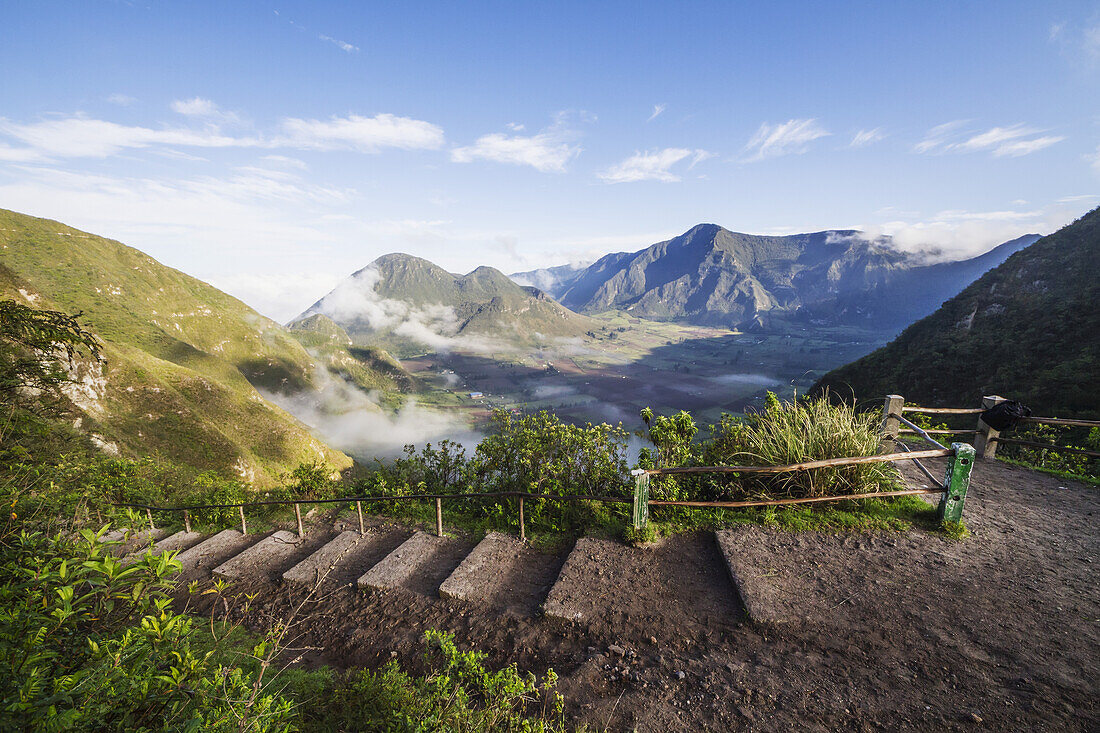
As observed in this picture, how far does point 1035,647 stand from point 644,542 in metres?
3.25

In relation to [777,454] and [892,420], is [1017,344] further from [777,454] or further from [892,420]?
[777,454]

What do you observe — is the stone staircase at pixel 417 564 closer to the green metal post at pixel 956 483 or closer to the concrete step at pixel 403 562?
the concrete step at pixel 403 562

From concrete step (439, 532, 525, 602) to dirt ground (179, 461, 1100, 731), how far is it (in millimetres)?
143

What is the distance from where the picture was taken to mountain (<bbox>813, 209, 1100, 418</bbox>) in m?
34.5

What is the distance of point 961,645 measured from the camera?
Answer: 132 inches

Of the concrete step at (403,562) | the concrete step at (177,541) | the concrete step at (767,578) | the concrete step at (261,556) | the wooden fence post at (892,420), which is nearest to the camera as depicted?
the concrete step at (767,578)

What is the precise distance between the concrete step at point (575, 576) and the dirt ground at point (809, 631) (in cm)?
5

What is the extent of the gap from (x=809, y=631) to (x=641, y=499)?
195cm

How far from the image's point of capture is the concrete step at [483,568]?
14.1 ft

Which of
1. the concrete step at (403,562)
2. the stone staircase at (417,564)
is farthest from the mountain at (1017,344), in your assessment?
the concrete step at (403,562)

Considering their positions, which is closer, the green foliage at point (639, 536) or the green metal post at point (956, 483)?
the green metal post at point (956, 483)

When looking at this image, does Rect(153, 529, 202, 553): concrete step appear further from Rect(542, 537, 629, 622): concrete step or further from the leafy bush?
Rect(542, 537, 629, 622): concrete step

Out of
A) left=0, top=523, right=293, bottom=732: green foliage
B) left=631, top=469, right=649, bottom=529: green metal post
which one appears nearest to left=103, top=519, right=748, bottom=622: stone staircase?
left=631, top=469, right=649, bottom=529: green metal post

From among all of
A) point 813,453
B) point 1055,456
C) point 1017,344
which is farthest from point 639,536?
point 1017,344
